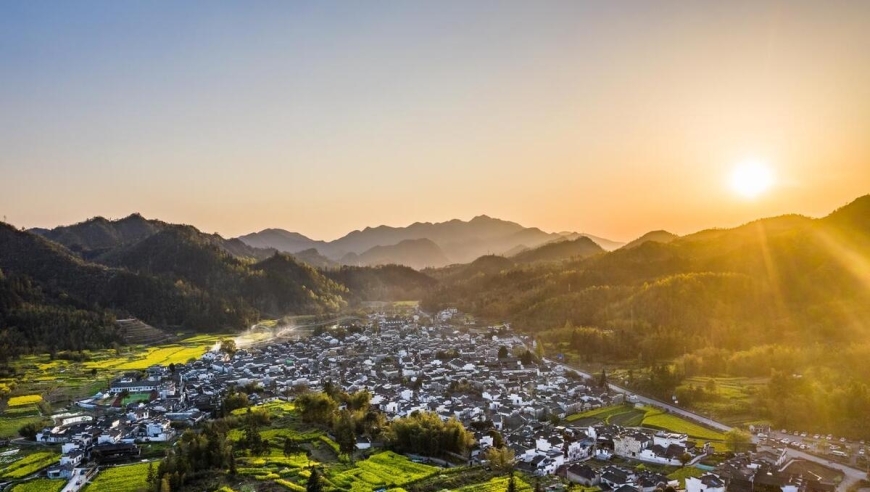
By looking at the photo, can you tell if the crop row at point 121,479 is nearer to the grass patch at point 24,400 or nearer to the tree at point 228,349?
the grass patch at point 24,400

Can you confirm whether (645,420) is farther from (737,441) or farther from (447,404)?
(447,404)

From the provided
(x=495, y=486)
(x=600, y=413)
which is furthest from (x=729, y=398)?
(x=495, y=486)

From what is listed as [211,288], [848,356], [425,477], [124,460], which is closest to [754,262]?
[848,356]

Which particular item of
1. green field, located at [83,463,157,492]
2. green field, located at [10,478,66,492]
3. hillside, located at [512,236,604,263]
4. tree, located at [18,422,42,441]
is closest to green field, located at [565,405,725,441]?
green field, located at [83,463,157,492]

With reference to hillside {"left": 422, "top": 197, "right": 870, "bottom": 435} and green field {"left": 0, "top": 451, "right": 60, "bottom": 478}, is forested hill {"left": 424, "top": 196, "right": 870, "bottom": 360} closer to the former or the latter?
hillside {"left": 422, "top": 197, "right": 870, "bottom": 435}

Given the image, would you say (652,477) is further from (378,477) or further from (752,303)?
(752,303)

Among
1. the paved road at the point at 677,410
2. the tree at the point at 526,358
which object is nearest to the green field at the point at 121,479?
the paved road at the point at 677,410

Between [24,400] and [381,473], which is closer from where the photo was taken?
[381,473]

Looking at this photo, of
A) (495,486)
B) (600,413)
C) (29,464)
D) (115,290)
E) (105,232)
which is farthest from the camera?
(105,232)
